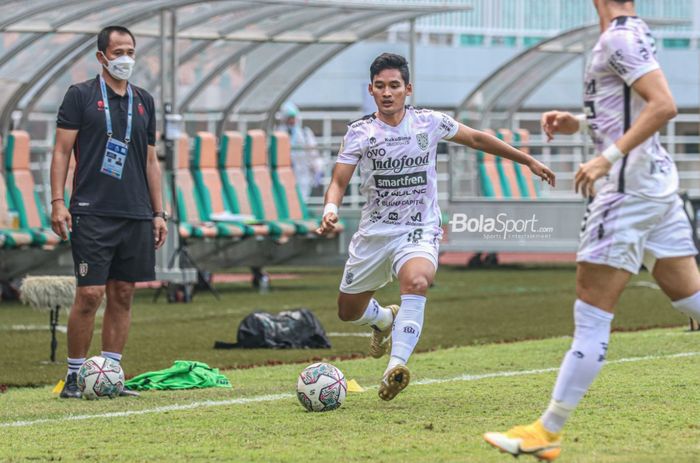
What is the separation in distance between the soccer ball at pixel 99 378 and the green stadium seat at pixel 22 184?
10219 mm

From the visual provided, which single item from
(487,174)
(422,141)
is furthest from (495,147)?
(487,174)

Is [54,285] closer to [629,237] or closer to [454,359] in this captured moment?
[454,359]

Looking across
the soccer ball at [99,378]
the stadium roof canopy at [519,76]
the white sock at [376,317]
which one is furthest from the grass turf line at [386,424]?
the stadium roof canopy at [519,76]

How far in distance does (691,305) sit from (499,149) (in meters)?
2.60

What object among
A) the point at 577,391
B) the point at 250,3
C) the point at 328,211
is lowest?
the point at 577,391

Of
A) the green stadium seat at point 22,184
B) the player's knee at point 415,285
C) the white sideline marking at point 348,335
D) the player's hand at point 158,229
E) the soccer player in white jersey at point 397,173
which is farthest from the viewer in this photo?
the green stadium seat at point 22,184

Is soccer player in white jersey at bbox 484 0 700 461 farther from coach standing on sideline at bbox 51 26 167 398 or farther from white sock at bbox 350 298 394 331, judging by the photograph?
coach standing on sideline at bbox 51 26 167 398

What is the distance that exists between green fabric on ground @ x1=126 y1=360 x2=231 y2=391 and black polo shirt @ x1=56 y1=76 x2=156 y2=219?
46.6 inches

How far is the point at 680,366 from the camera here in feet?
34.3

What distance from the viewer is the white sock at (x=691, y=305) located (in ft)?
22.0

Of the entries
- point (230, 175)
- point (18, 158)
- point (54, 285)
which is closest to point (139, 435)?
point (54, 285)

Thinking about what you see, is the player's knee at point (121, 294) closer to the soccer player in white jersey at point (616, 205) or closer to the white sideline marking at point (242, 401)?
the white sideline marking at point (242, 401)

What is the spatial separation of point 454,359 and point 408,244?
9.59 feet

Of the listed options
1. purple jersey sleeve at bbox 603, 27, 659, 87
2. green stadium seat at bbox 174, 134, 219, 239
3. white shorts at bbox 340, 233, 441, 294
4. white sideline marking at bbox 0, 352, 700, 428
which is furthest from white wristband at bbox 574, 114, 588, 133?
green stadium seat at bbox 174, 134, 219, 239
